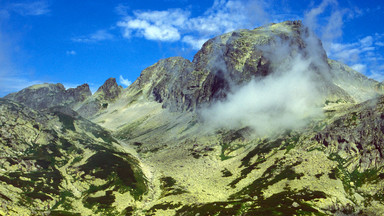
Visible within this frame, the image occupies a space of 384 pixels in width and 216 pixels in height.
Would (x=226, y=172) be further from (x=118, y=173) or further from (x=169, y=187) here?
(x=118, y=173)

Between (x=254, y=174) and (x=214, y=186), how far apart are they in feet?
73.2

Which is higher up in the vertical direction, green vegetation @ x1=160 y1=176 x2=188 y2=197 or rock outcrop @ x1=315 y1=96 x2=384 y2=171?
rock outcrop @ x1=315 y1=96 x2=384 y2=171

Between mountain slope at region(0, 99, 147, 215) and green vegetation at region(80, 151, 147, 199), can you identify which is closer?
mountain slope at region(0, 99, 147, 215)

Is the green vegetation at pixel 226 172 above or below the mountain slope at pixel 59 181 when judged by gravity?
below

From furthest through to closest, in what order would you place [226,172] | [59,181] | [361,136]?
1. [226,172]
2. [59,181]
3. [361,136]

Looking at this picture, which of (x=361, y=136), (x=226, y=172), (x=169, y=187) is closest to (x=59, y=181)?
(x=169, y=187)

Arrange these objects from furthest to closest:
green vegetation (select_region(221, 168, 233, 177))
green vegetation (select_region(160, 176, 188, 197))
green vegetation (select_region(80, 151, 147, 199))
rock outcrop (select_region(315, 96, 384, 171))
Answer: green vegetation (select_region(221, 168, 233, 177))
green vegetation (select_region(80, 151, 147, 199))
green vegetation (select_region(160, 176, 188, 197))
rock outcrop (select_region(315, 96, 384, 171))

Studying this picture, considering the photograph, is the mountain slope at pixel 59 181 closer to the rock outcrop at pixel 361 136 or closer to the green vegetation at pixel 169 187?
the green vegetation at pixel 169 187

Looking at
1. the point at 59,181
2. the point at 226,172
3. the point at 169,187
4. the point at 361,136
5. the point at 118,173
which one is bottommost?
the point at 226,172

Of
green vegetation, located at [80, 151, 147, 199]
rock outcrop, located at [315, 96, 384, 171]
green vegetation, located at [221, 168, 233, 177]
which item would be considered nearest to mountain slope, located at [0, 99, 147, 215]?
green vegetation, located at [80, 151, 147, 199]

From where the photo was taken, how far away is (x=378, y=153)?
13150cm

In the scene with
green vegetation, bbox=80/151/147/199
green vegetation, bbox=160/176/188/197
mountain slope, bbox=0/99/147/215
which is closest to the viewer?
mountain slope, bbox=0/99/147/215

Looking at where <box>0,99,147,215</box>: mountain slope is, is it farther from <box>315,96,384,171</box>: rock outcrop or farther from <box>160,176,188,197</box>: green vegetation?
<box>315,96,384,171</box>: rock outcrop

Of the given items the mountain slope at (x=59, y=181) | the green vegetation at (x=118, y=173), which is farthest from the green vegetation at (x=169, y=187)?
the mountain slope at (x=59, y=181)
